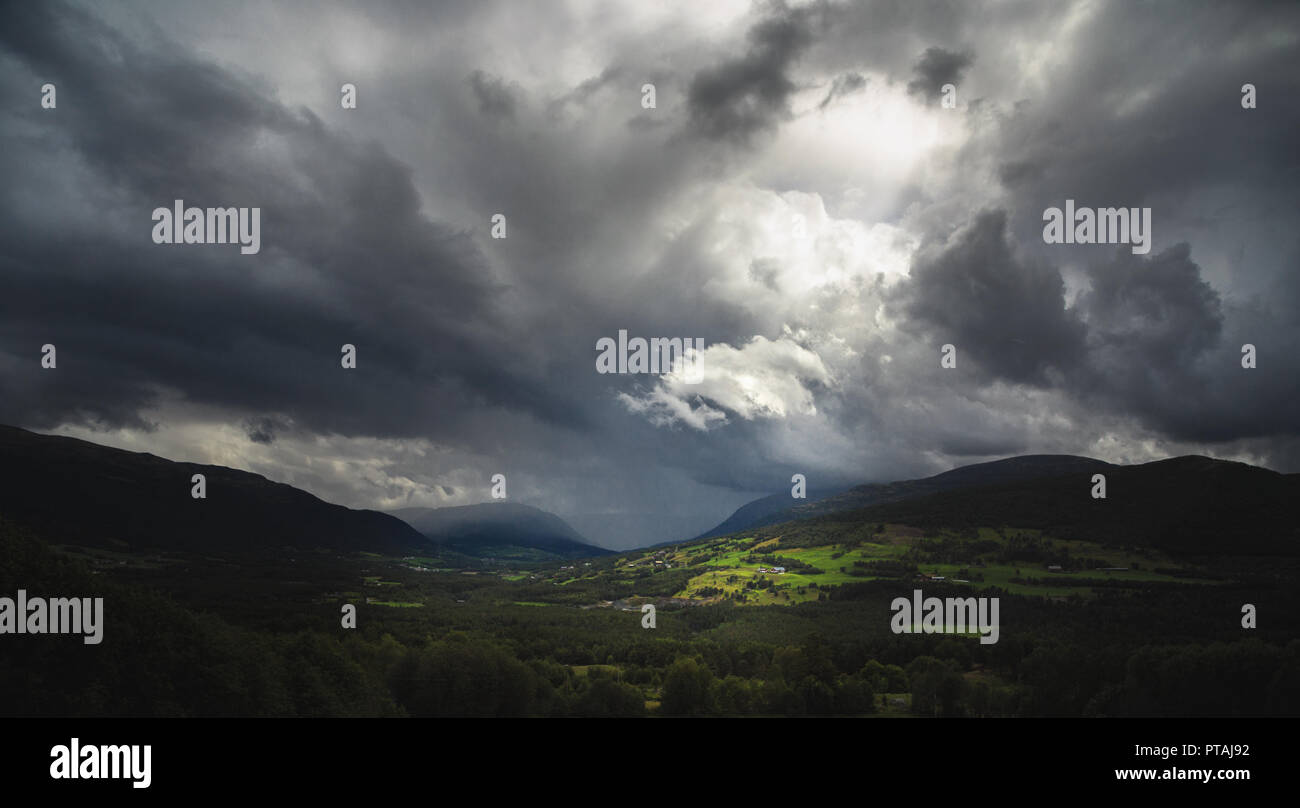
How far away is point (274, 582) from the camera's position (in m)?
194

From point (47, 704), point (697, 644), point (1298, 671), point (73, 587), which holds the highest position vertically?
point (73, 587)

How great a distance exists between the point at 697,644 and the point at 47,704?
11059cm

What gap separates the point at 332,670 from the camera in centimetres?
5988
